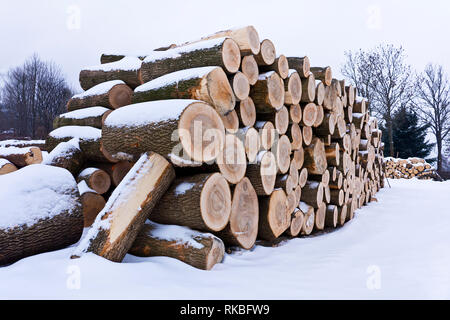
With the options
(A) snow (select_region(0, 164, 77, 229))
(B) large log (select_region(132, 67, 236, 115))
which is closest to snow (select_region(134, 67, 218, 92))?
(B) large log (select_region(132, 67, 236, 115))

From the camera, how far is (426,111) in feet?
69.7

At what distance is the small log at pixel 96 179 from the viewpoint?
3621 mm

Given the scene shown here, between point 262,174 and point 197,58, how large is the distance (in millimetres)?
1314

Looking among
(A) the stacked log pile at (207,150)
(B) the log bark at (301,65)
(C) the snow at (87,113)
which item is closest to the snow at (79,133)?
(A) the stacked log pile at (207,150)

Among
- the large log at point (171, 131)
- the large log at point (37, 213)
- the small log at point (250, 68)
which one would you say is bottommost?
the large log at point (37, 213)

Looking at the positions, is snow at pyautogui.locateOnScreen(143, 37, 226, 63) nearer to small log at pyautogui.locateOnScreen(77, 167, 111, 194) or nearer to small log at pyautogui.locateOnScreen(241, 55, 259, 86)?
small log at pyautogui.locateOnScreen(241, 55, 259, 86)

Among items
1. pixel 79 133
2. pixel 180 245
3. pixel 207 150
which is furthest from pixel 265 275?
pixel 79 133

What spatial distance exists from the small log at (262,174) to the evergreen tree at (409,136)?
63.9 ft

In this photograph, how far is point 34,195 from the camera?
2443 millimetres

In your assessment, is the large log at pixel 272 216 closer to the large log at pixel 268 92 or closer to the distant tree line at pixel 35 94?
the large log at pixel 268 92

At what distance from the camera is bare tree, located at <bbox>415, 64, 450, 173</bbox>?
67.4 ft

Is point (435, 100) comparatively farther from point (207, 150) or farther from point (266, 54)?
point (207, 150)
